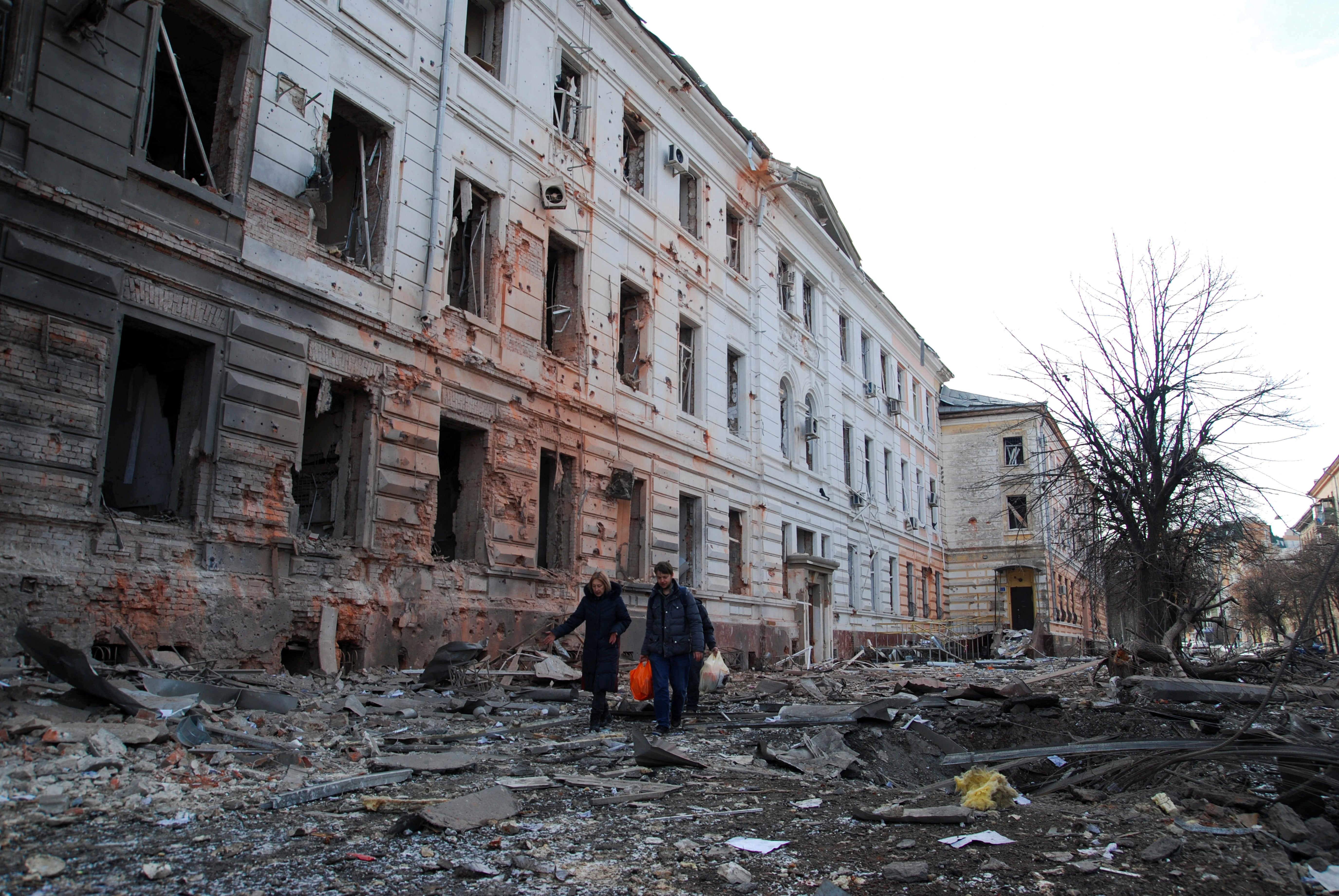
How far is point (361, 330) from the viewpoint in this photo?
36.4 feet

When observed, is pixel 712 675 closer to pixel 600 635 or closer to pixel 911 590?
pixel 600 635

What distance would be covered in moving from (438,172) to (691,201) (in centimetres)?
912

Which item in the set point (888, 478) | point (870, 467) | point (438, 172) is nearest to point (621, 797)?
point (438, 172)

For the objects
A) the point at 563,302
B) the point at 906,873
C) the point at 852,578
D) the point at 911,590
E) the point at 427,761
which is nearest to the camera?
the point at 906,873

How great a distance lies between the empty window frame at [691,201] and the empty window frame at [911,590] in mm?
18523

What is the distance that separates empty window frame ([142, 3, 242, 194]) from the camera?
31.4 ft

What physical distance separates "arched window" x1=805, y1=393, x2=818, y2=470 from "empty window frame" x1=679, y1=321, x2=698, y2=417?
243 inches

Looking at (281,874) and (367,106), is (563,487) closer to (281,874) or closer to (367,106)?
(367,106)

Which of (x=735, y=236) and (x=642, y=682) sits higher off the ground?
(x=735, y=236)

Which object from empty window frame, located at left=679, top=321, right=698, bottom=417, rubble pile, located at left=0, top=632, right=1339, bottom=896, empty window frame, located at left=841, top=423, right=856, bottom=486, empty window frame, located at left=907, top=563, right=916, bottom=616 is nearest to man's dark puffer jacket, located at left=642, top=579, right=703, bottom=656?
rubble pile, located at left=0, top=632, right=1339, bottom=896

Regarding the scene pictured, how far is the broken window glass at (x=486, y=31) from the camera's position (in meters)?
14.4

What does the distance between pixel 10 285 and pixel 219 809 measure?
18.8 feet

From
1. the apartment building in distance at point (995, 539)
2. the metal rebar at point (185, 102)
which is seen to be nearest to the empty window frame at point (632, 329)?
the metal rebar at point (185, 102)

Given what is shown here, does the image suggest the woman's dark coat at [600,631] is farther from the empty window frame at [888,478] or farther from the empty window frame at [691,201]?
the empty window frame at [888,478]
